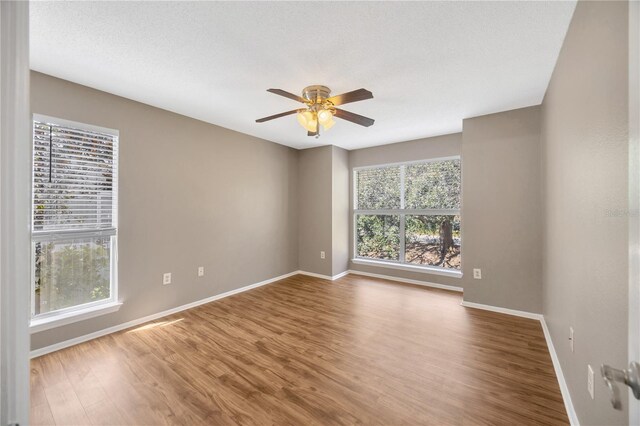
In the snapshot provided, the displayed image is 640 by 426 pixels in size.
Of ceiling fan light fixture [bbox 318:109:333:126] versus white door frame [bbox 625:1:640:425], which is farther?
ceiling fan light fixture [bbox 318:109:333:126]

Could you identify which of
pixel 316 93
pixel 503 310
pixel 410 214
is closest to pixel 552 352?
pixel 503 310

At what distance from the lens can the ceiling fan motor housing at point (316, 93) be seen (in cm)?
233

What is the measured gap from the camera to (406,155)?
4426mm

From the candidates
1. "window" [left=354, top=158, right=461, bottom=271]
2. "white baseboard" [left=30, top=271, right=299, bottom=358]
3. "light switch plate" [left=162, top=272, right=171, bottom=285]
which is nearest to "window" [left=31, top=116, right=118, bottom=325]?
"white baseboard" [left=30, top=271, right=299, bottom=358]

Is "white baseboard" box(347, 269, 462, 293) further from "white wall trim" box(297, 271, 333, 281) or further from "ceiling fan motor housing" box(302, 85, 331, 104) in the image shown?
"ceiling fan motor housing" box(302, 85, 331, 104)

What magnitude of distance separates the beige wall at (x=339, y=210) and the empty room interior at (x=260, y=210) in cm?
63

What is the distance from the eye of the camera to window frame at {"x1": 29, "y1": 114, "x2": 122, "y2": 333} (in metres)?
2.22

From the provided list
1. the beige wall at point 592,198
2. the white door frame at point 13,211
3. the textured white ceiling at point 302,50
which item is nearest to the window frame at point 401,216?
the textured white ceiling at point 302,50

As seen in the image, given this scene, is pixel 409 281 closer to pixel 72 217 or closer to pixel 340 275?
pixel 340 275

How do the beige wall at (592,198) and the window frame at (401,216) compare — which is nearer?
the beige wall at (592,198)

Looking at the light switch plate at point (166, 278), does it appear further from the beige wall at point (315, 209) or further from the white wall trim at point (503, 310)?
the white wall trim at point (503, 310)

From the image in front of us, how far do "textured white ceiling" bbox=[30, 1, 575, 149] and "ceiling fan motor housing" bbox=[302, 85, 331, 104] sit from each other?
0.08m

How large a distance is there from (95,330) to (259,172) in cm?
276

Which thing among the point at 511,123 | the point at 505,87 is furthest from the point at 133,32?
the point at 511,123
